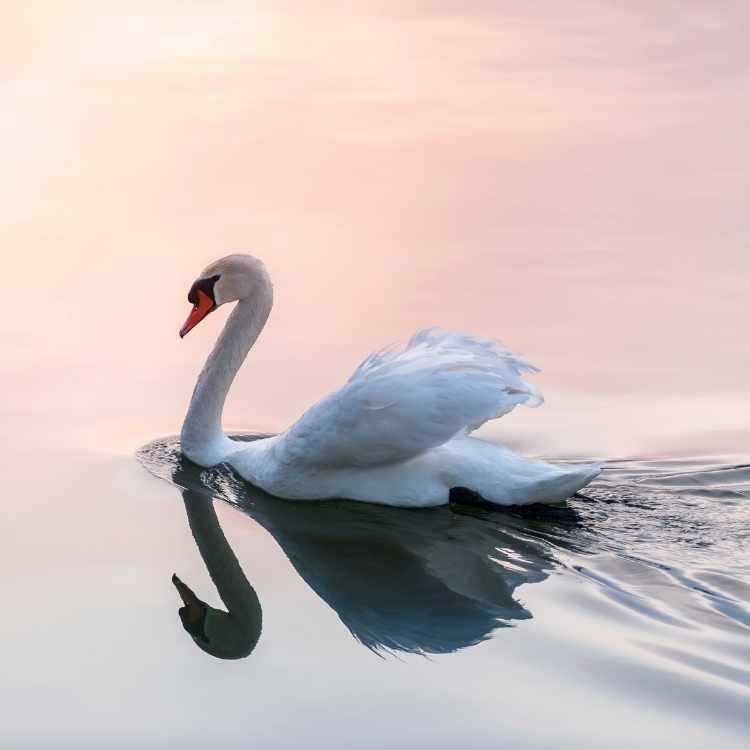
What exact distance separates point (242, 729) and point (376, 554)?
2067mm

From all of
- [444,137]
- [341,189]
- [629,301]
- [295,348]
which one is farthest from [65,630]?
[444,137]

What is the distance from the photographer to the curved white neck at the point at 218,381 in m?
9.35

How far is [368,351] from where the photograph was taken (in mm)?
10922

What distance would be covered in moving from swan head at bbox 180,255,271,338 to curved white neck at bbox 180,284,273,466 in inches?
2.6

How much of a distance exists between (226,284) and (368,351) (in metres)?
1.60

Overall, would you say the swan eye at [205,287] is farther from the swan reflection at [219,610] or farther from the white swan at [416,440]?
the swan reflection at [219,610]

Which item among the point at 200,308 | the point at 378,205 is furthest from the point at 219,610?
the point at 378,205

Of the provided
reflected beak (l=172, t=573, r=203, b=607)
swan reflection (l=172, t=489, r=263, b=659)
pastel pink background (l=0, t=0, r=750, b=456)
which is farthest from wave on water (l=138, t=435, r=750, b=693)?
pastel pink background (l=0, t=0, r=750, b=456)

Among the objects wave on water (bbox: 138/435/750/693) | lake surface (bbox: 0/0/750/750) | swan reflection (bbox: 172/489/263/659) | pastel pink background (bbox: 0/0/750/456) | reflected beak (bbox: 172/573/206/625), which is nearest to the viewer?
lake surface (bbox: 0/0/750/750)

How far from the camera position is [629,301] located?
11.9 metres

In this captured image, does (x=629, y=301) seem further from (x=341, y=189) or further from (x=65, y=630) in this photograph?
(x=65, y=630)

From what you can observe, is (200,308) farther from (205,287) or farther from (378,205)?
(378,205)

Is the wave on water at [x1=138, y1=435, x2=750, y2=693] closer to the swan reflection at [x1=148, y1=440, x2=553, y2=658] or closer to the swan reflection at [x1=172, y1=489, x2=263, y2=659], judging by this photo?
the swan reflection at [x1=148, y1=440, x2=553, y2=658]

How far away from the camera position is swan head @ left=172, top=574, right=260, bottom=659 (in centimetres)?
686
